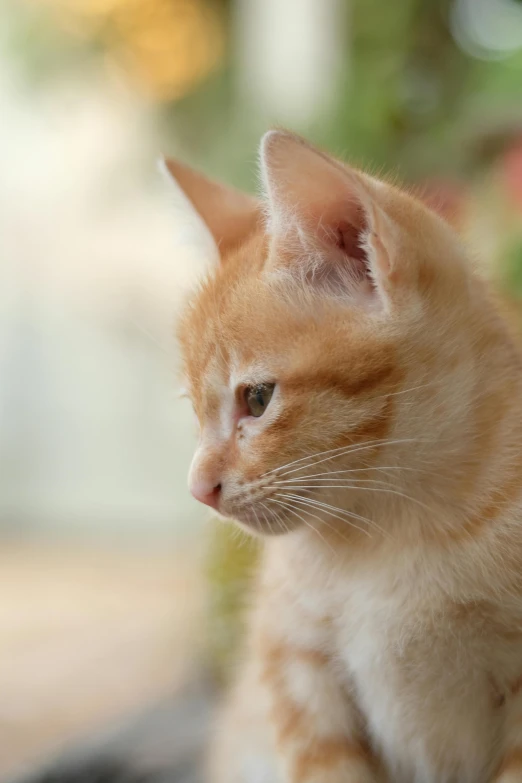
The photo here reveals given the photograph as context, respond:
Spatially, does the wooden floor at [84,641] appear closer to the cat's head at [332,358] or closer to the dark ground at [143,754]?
the dark ground at [143,754]

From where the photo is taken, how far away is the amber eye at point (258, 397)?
0.72 metres

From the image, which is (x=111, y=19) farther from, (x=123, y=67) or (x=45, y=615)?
(x=45, y=615)

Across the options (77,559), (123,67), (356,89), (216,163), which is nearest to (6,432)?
(77,559)

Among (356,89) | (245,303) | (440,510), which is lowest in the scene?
A: (440,510)

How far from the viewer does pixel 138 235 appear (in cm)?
224

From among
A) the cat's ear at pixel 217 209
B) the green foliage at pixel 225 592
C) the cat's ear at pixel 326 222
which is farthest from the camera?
the green foliage at pixel 225 592

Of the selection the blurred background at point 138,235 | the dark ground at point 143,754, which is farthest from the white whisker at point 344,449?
the dark ground at point 143,754

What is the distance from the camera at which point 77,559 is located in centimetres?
214

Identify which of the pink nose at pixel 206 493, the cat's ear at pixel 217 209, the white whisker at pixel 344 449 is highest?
the cat's ear at pixel 217 209

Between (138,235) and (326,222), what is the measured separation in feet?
5.24

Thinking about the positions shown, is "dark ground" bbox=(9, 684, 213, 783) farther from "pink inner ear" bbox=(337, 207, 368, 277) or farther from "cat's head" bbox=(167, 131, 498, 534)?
"pink inner ear" bbox=(337, 207, 368, 277)

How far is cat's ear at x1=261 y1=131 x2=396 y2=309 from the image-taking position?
67cm

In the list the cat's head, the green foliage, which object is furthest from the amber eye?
the green foliage

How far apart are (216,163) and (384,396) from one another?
35.9 inches
